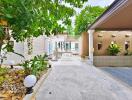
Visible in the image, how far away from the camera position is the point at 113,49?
22062 millimetres

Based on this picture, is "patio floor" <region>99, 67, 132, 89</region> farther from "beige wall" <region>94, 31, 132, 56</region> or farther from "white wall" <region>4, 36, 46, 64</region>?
"white wall" <region>4, 36, 46, 64</region>

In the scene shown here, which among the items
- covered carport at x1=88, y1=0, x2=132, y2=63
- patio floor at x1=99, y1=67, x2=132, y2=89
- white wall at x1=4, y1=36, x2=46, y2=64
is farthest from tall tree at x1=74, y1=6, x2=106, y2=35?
patio floor at x1=99, y1=67, x2=132, y2=89

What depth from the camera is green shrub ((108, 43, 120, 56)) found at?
21922mm

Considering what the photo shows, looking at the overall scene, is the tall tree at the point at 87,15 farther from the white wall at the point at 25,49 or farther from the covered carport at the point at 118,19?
the covered carport at the point at 118,19

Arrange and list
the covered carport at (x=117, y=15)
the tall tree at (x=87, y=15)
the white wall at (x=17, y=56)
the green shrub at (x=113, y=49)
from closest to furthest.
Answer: the covered carport at (x=117, y=15)
the white wall at (x=17, y=56)
the green shrub at (x=113, y=49)
the tall tree at (x=87, y=15)

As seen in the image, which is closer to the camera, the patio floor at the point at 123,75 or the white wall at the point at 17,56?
the patio floor at the point at 123,75

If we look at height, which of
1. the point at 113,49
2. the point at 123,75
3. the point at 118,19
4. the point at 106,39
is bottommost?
the point at 123,75

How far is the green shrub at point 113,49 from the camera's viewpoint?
21.9m

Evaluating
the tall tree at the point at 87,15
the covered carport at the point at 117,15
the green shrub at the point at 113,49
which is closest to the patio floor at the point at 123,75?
the covered carport at the point at 117,15

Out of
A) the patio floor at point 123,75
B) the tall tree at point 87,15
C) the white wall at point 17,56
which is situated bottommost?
the patio floor at point 123,75

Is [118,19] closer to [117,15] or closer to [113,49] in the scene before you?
[117,15]

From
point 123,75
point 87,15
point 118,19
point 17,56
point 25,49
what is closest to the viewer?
point 123,75

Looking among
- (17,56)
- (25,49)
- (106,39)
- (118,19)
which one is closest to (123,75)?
(118,19)

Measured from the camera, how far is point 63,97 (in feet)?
26.4
